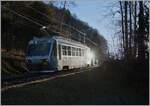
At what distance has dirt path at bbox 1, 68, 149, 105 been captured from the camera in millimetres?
13078

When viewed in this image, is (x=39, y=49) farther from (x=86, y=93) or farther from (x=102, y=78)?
(x=86, y=93)

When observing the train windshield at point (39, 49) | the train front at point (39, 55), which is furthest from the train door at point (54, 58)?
the train windshield at point (39, 49)

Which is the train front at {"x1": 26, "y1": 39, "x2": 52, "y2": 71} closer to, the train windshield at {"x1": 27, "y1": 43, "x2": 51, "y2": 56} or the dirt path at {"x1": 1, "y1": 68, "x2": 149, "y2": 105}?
the train windshield at {"x1": 27, "y1": 43, "x2": 51, "y2": 56}

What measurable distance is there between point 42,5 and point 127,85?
37.8m

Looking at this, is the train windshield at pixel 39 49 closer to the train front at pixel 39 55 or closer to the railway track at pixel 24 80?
the train front at pixel 39 55

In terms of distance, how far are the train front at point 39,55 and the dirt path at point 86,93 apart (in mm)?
12774

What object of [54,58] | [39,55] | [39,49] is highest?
[39,49]

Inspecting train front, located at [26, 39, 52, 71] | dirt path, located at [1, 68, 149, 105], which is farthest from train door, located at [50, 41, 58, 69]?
dirt path, located at [1, 68, 149, 105]

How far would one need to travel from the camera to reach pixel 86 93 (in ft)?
48.9

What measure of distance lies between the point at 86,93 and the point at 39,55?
16.6m

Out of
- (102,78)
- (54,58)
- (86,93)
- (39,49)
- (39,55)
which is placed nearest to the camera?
(86,93)

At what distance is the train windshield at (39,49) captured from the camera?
102ft

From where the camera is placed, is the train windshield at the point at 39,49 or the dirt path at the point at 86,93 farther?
the train windshield at the point at 39,49

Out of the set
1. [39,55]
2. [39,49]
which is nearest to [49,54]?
[39,55]
